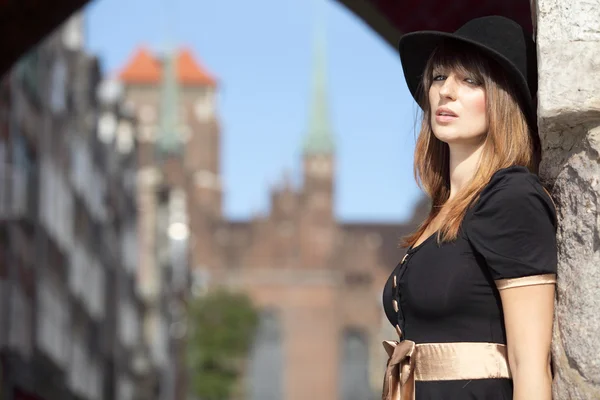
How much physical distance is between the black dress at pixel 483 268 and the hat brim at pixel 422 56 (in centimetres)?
21

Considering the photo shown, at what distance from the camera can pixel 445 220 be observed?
9.12 feet

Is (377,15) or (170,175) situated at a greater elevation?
(377,15)

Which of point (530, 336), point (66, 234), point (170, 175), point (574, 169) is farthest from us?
point (170, 175)

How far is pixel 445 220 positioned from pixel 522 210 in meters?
0.19

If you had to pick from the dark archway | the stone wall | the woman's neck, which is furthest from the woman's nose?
the dark archway

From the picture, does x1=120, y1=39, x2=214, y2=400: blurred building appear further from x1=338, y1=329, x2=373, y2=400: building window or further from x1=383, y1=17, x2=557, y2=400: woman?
x1=383, y1=17, x2=557, y2=400: woman

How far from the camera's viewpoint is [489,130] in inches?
111

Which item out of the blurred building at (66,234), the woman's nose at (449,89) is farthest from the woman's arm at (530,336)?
the blurred building at (66,234)

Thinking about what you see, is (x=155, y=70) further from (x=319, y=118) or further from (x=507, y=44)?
(x=507, y=44)

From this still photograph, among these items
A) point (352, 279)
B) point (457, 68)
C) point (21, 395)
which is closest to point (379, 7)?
point (457, 68)

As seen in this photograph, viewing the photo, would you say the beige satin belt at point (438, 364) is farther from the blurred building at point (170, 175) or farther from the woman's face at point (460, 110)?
the blurred building at point (170, 175)

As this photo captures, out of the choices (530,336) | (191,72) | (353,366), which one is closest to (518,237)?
(530,336)

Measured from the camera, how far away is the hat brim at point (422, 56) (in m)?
2.83

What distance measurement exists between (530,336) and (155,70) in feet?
318
